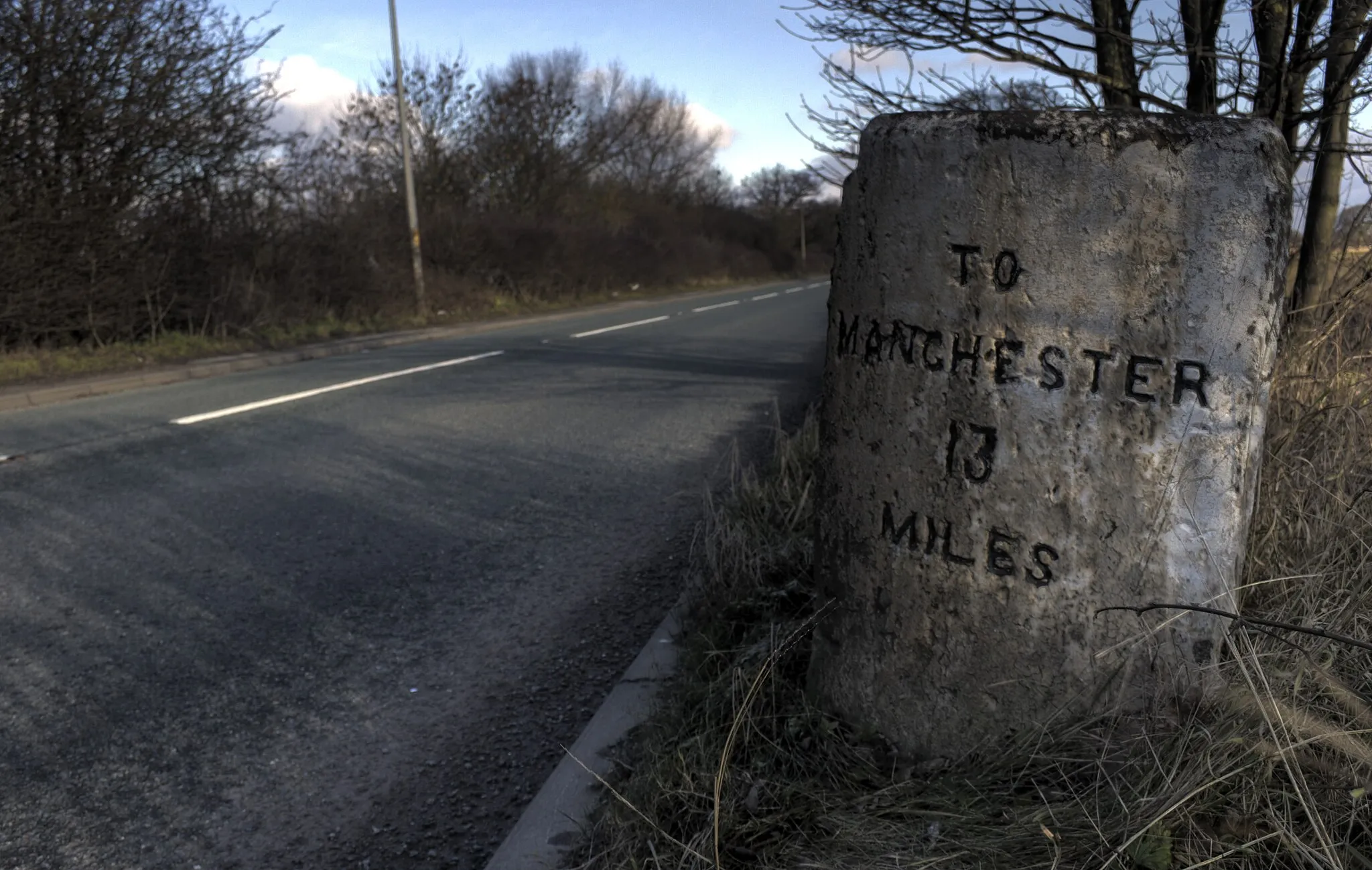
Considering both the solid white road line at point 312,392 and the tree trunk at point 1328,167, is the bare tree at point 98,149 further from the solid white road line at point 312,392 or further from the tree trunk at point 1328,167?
the tree trunk at point 1328,167

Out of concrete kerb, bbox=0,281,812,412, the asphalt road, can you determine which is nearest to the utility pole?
concrete kerb, bbox=0,281,812,412

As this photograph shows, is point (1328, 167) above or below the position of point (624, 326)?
above

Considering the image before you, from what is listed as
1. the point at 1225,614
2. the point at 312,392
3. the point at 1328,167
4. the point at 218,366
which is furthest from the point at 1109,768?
the point at 218,366

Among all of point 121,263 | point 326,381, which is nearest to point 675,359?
point 326,381

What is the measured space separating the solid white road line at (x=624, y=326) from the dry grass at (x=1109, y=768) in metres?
13.3

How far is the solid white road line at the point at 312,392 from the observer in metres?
8.11

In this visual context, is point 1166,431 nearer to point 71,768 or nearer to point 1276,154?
point 1276,154

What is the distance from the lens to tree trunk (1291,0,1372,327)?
11.5ft

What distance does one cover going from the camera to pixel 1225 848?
1.71 metres

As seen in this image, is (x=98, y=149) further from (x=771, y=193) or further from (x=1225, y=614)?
(x=771, y=193)

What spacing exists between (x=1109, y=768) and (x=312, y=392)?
877cm

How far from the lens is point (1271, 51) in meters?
3.85

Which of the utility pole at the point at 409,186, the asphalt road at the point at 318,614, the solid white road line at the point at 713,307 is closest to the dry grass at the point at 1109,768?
the asphalt road at the point at 318,614

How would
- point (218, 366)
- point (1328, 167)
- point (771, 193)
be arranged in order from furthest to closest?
point (771, 193) < point (218, 366) < point (1328, 167)
